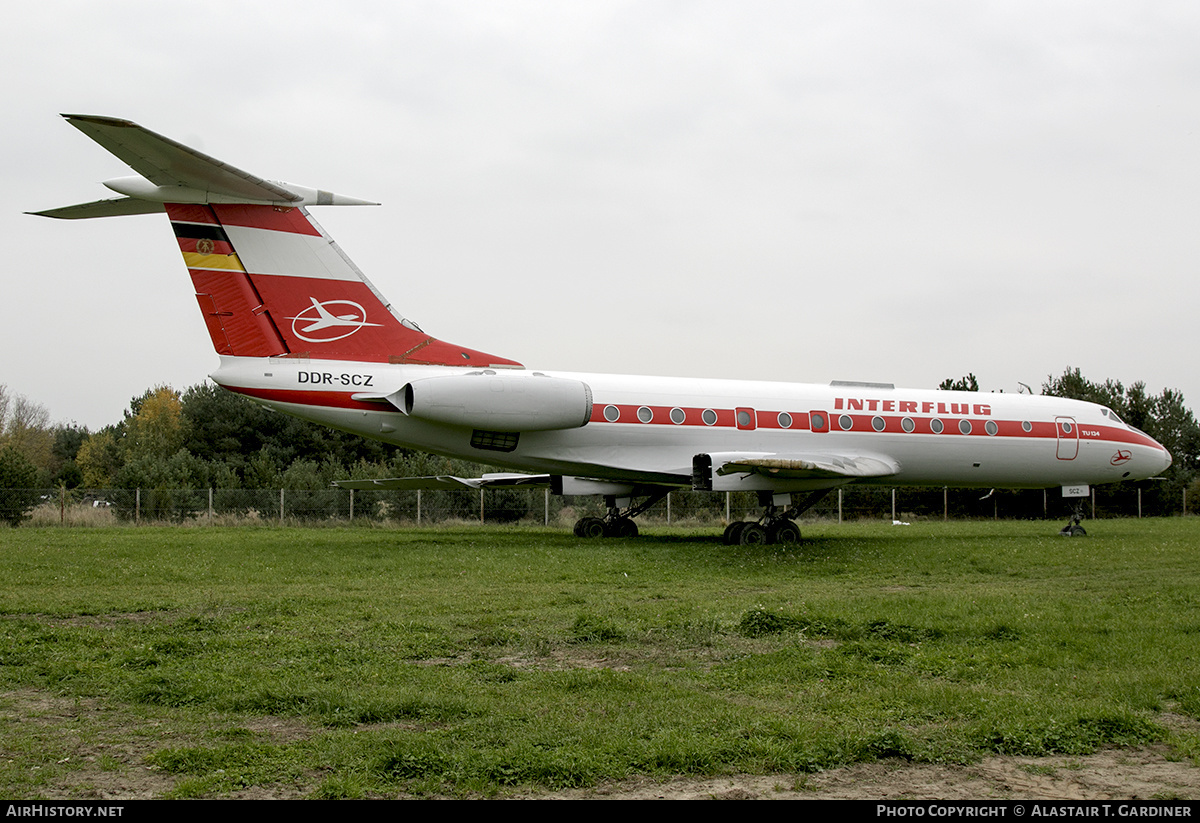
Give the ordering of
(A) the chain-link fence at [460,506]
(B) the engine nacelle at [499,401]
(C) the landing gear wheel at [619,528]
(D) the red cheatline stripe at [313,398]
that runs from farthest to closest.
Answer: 1. (A) the chain-link fence at [460,506]
2. (C) the landing gear wheel at [619,528]
3. (B) the engine nacelle at [499,401]
4. (D) the red cheatline stripe at [313,398]

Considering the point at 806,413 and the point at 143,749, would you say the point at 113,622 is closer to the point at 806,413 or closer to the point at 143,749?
the point at 143,749

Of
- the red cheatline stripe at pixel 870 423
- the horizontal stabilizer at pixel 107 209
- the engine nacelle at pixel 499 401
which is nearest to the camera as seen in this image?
the horizontal stabilizer at pixel 107 209

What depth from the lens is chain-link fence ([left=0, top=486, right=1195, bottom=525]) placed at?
29000mm

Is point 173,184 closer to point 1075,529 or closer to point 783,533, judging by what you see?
point 783,533

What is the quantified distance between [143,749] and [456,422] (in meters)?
13.1

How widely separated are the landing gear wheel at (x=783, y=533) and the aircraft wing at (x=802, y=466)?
1208 mm

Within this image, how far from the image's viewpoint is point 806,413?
2091cm

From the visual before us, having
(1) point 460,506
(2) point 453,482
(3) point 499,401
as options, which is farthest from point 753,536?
(1) point 460,506

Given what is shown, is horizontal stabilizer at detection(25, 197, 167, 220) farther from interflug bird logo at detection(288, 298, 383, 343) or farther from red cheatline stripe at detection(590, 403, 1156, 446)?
red cheatline stripe at detection(590, 403, 1156, 446)

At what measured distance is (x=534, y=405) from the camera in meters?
18.3

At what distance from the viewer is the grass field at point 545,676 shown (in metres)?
4.65

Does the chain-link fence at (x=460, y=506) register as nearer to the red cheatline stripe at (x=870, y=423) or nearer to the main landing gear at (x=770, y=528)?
the red cheatline stripe at (x=870, y=423)

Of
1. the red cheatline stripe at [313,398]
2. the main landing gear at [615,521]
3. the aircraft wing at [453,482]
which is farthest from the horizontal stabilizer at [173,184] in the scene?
the main landing gear at [615,521]
